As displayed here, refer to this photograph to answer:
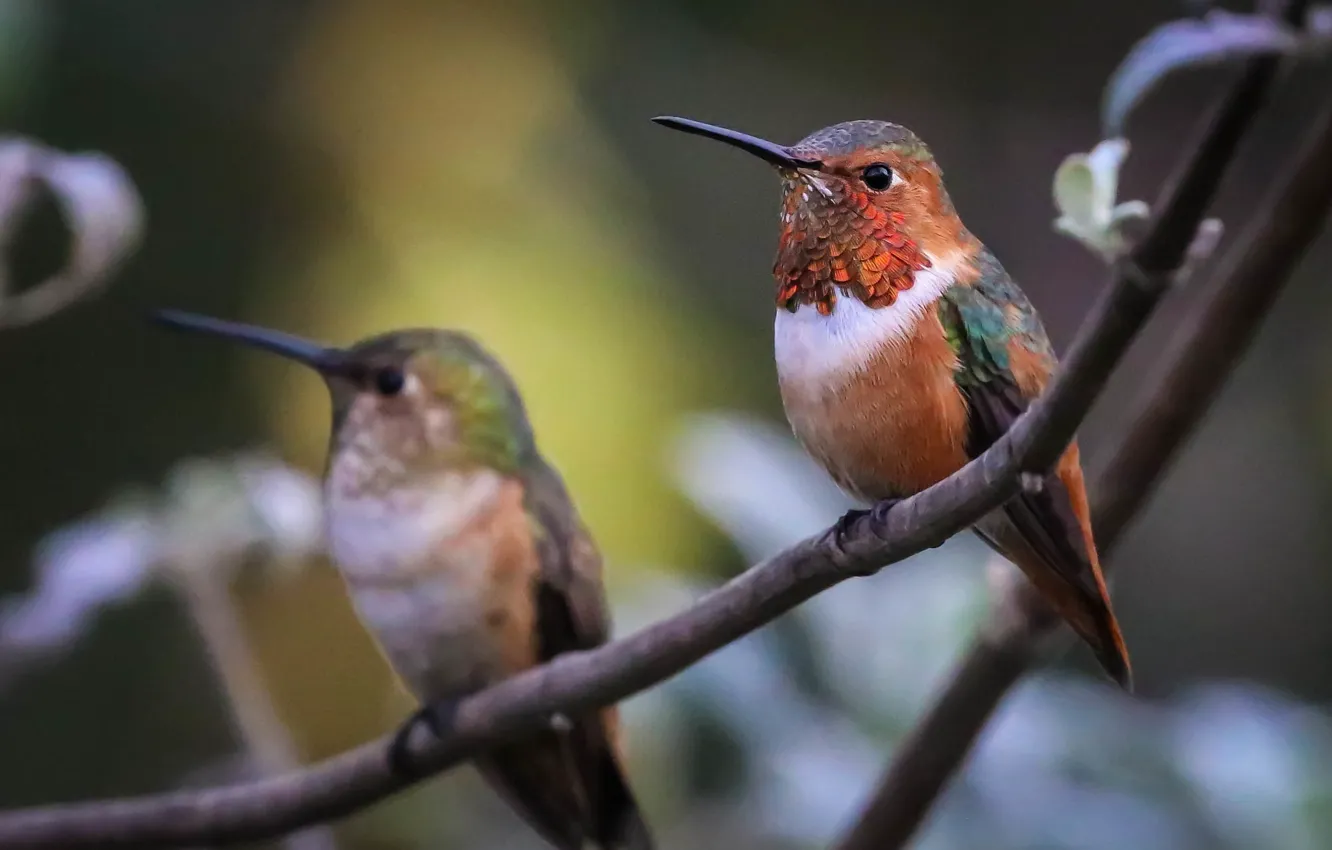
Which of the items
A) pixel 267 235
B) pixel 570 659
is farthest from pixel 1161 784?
pixel 267 235

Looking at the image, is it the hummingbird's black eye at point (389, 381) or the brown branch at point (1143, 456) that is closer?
the brown branch at point (1143, 456)

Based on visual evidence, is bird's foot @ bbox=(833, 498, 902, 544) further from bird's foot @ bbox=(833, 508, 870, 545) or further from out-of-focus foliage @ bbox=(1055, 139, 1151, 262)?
out-of-focus foliage @ bbox=(1055, 139, 1151, 262)

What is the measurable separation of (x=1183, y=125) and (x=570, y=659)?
874mm

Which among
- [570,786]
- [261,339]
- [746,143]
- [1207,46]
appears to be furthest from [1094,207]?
[570,786]

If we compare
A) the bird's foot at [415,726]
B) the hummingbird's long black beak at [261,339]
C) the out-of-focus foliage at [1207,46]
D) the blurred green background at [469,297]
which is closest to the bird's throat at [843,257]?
the out-of-focus foliage at [1207,46]

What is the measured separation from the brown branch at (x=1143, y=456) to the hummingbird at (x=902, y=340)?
10 cm

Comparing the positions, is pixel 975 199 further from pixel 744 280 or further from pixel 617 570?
pixel 617 570

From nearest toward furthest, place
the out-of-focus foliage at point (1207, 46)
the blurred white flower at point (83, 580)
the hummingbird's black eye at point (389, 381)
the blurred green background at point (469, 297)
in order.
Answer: the out-of-focus foliage at point (1207, 46)
the hummingbird's black eye at point (389, 381)
the blurred white flower at point (83, 580)
the blurred green background at point (469, 297)

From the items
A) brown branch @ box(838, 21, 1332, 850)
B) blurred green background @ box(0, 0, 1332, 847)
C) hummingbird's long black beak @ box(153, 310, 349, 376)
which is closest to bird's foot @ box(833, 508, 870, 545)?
brown branch @ box(838, 21, 1332, 850)

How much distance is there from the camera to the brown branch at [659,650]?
19.7 inches

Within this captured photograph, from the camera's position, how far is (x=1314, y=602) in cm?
243

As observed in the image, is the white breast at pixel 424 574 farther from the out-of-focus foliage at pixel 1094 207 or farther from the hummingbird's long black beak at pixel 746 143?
the out-of-focus foliage at pixel 1094 207

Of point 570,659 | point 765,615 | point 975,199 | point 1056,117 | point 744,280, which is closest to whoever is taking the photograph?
point 765,615

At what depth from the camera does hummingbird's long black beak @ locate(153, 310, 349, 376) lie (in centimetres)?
79
